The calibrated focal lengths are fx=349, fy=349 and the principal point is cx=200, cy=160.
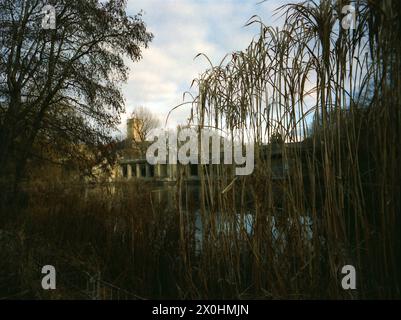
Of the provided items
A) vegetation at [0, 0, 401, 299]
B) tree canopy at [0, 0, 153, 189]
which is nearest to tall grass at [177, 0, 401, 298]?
vegetation at [0, 0, 401, 299]

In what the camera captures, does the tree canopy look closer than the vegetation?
No

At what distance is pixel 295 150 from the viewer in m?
1.39

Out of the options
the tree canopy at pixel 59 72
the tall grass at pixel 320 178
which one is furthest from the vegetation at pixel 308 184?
the tree canopy at pixel 59 72

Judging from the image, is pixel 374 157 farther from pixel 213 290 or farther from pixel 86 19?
pixel 86 19

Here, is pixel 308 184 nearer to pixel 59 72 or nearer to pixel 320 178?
pixel 320 178

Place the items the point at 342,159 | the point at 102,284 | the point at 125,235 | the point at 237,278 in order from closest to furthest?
the point at 342,159 → the point at 237,278 → the point at 102,284 → the point at 125,235

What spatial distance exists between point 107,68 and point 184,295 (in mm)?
3312

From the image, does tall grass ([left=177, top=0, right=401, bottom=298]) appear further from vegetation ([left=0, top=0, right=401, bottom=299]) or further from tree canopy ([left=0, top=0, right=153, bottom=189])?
tree canopy ([left=0, top=0, right=153, bottom=189])

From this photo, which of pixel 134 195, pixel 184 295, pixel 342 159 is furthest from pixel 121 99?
pixel 342 159

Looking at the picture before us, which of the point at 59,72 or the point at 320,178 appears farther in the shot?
the point at 59,72

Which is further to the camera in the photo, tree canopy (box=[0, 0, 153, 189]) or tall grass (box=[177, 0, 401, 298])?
tree canopy (box=[0, 0, 153, 189])

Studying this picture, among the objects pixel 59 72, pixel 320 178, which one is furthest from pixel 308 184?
pixel 59 72

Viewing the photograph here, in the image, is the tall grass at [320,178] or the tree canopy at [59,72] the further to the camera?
the tree canopy at [59,72]

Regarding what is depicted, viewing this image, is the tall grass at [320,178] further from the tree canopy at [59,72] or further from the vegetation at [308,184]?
the tree canopy at [59,72]
